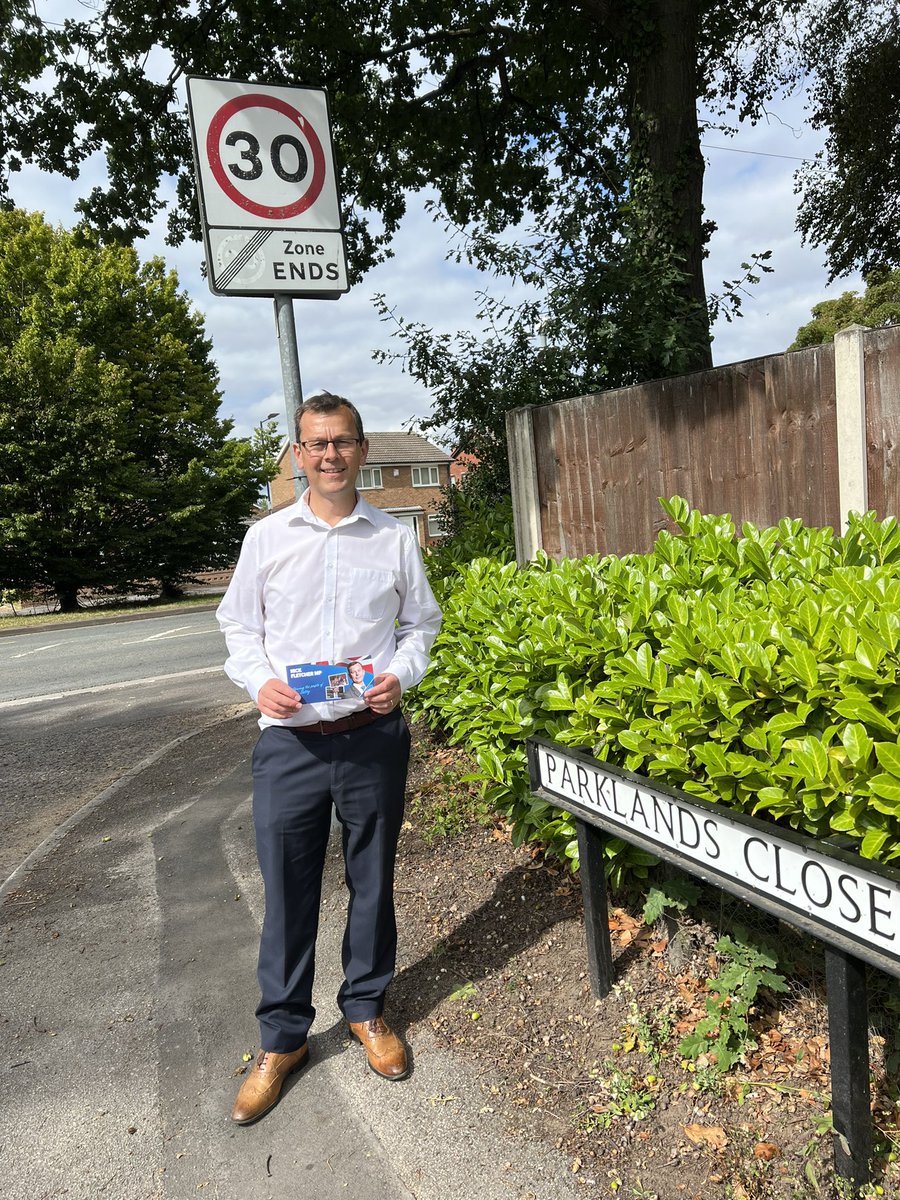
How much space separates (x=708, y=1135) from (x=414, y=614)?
1.66 m

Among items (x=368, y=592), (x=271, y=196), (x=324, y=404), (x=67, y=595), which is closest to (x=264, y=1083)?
(x=368, y=592)

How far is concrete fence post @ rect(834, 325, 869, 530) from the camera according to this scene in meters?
3.88

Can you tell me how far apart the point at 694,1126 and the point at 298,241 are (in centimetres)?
360

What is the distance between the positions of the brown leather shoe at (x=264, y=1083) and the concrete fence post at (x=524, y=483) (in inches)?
158

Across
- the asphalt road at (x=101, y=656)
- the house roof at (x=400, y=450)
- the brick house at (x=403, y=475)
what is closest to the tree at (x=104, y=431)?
the asphalt road at (x=101, y=656)

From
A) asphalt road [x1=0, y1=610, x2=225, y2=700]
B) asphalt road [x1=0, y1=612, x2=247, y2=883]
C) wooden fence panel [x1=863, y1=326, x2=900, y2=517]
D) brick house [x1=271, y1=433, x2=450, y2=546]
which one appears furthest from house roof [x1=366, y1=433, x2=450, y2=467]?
wooden fence panel [x1=863, y1=326, x2=900, y2=517]

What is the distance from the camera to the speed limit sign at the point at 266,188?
133 inches

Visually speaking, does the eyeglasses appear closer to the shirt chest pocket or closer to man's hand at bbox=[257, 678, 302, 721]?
the shirt chest pocket

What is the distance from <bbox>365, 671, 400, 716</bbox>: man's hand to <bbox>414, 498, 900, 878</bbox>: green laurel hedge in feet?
2.01

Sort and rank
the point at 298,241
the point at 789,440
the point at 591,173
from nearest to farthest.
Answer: the point at 298,241 < the point at 789,440 < the point at 591,173

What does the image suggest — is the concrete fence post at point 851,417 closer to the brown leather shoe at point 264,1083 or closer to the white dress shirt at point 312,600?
the white dress shirt at point 312,600

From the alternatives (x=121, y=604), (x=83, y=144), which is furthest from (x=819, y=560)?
(x=121, y=604)

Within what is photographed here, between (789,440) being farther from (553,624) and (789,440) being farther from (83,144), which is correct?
(83,144)

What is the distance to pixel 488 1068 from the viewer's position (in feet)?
7.78
